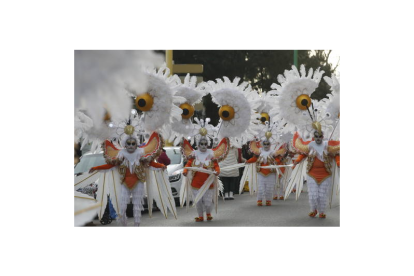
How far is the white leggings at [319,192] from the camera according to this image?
9477mm

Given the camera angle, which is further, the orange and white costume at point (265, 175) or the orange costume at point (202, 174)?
the orange and white costume at point (265, 175)

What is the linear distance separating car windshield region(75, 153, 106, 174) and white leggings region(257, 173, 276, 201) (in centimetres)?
380

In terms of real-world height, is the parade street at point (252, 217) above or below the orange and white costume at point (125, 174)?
below

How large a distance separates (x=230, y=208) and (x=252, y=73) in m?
10.7

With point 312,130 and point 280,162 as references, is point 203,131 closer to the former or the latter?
point 312,130

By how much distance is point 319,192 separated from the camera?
9555mm

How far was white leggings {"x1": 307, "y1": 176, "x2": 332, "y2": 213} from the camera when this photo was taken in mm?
9477

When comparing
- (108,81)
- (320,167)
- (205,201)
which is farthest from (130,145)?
(108,81)

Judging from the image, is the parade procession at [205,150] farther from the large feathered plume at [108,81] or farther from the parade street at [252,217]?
the large feathered plume at [108,81]

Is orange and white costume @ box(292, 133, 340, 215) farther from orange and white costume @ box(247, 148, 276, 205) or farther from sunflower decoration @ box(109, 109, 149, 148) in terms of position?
sunflower decoration @ box(109, 109, 149, 148)

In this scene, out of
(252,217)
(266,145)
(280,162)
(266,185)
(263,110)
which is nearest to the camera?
(252,217)

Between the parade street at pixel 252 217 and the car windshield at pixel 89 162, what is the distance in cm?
144

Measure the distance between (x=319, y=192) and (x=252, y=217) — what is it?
148 centimetres

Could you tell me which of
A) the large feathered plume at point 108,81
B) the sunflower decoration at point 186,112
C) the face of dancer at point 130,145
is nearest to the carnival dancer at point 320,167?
the sunflower decoration at point 186,112
